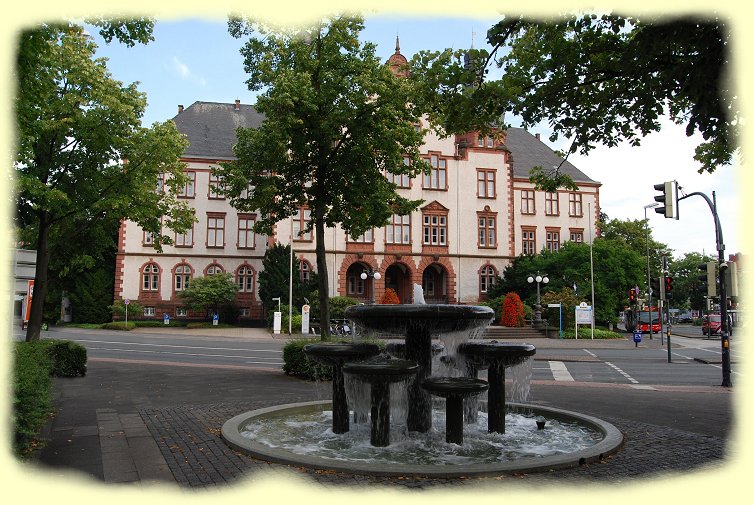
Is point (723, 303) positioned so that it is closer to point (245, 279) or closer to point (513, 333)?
point (513, 333)

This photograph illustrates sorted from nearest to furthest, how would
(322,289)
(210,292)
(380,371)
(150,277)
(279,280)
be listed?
1. (380,371)
2. (322,289)
3. (279,280)
4. (210,292)
5. (150,277)

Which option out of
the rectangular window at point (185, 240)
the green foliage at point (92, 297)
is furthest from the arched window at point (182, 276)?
the green foliage at point (92, 297)

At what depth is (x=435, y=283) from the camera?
54.3 m

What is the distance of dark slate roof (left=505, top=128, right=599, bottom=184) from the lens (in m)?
56.8

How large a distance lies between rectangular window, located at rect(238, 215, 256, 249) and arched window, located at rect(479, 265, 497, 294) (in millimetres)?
19893

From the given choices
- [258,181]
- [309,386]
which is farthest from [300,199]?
[309,386]

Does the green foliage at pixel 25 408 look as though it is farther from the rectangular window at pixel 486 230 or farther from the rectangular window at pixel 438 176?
the rectangular window at pixel 486 230

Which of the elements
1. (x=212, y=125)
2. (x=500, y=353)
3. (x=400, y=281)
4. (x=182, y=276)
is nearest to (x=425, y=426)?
(x=500, y=353)

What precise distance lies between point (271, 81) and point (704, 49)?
11.9 metres

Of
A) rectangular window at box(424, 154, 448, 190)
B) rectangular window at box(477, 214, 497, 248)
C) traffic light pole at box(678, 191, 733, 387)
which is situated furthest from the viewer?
rectangular window at box(477, 214, 497, 248)

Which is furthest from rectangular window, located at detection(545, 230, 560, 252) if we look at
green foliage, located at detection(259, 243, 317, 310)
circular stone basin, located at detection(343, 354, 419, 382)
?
circular stone basin, located at detection(343, 354, 419, 382)

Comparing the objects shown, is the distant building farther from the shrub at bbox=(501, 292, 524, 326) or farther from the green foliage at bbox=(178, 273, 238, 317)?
the shrub at bbox=(501, 292, 524, 326)

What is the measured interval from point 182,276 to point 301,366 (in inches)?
1470

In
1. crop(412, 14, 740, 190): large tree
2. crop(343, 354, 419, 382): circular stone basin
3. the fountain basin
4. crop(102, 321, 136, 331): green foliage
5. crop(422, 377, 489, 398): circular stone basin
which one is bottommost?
crop(102, 321, 136, 331): green foliage
